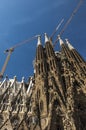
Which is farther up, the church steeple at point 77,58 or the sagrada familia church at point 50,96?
the church steeple at point 77,58

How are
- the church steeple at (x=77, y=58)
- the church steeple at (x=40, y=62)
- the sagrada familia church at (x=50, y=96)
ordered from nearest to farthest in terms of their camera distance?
the sagrada familia church at (x=50, y=96) < the church steeple at (x=40, y=62) < the church steeple at (x=77, y=58)

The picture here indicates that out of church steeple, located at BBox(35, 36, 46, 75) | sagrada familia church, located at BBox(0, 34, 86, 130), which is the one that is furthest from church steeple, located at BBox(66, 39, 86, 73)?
church steeple, located at BBox(35, 36, 46, 75)

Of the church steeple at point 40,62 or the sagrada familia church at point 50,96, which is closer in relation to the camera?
the sagrada familia church at point 50,96

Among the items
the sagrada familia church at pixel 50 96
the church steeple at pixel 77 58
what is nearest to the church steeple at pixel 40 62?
the sagrada familia church at pixel 50 96

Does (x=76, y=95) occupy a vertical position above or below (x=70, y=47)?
below

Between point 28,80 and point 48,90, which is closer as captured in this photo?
point 48,90

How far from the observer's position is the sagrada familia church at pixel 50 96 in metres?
27.7

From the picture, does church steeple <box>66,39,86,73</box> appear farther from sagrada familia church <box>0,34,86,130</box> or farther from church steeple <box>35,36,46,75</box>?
church steeple <box>35,36,46,75</box>

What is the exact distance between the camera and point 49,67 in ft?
116

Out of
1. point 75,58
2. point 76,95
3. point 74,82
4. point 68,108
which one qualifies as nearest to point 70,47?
point 75,58

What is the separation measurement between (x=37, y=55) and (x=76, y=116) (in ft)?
45.9

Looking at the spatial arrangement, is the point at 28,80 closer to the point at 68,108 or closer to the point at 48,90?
the point at 48,90

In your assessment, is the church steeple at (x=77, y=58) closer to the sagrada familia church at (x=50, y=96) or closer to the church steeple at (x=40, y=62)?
the sagrada familia church at (x=50, y=96)

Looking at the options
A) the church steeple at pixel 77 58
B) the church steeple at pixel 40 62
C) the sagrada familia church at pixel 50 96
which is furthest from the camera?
the church steeple at pixel 77 58
